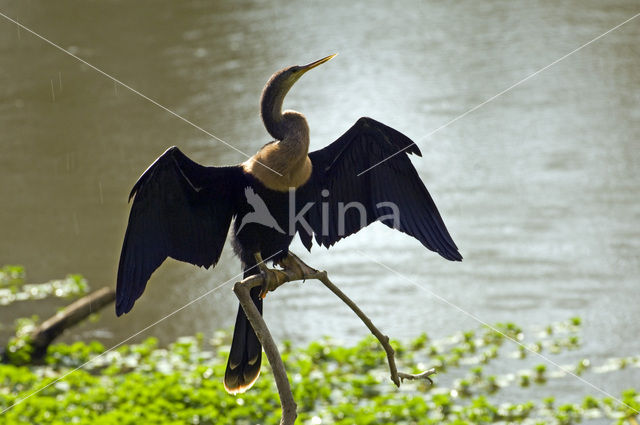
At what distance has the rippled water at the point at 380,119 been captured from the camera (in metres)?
5.06

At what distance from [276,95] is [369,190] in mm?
381

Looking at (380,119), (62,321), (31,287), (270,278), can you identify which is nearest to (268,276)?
(270,278)

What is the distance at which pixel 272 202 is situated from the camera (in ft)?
5.92

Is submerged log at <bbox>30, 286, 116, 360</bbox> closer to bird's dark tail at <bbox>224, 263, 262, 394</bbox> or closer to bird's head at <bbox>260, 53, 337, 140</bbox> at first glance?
bird's dark tail at <bbox>224, 263, 262, 394</bbox>

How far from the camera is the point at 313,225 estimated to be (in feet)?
6.65

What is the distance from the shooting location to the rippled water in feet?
16.6

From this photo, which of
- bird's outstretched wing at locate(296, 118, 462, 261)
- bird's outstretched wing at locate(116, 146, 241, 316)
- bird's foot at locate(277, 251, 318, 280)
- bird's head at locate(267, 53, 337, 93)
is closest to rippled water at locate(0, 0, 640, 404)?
bird's outstretched wing at locate(296, 118, 462, 261)

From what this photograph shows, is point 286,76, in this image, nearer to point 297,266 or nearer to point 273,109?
point 273,109

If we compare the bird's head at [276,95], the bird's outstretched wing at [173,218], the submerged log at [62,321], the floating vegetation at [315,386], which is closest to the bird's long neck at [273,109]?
the bird's head at [276,95]

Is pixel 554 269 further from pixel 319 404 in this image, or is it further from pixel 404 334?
pixel 319 404

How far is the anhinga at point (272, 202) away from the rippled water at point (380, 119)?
2.61 meters

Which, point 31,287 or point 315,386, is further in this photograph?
point 31,287

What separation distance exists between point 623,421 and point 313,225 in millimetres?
2427

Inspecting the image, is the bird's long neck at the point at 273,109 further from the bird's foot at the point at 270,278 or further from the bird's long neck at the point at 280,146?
the bird's foot at the point at 270,278
